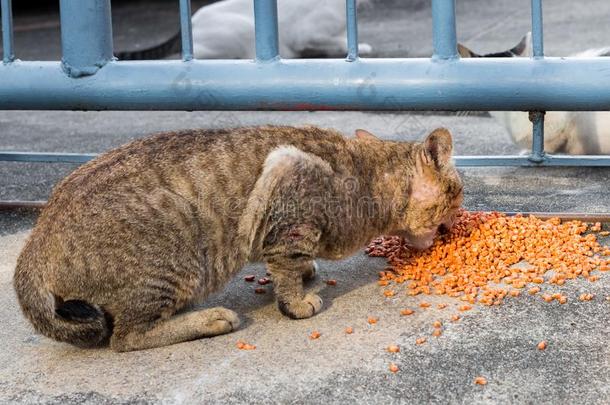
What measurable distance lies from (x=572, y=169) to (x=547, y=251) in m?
1.53

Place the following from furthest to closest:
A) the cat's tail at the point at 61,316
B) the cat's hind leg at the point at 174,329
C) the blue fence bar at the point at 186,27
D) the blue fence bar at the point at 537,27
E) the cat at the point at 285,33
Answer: the cat at the point at 285,33, the blue fence bar at the point at 186,27, the blue fence bar at the point at 537,27, the cat's hind leg at the point at 174,329, the cat's tail at the point at 61,316

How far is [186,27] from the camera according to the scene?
4.42 metres

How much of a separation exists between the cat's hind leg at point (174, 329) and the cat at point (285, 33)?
5.15m

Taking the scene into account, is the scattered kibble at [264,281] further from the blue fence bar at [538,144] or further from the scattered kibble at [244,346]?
the blue fence bar at [538,144]

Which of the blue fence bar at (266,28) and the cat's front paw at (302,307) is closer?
the cat's front paw at (302,307)

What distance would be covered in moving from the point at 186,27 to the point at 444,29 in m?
1.22

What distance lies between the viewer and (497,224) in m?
4.25

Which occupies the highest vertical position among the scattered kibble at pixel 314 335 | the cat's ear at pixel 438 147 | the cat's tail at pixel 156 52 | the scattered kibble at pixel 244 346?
the cat's tail at pixel 156 52

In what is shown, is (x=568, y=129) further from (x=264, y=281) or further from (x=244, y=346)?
(x=244, y=346)

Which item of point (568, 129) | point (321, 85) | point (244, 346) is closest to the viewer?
point (244, 346)

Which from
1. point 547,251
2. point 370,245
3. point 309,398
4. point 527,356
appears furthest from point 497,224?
point 309,398

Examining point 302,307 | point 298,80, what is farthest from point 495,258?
point 298,80

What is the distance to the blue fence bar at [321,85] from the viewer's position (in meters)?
4.25

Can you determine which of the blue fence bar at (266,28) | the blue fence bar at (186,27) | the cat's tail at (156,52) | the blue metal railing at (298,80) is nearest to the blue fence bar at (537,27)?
the blue metal railing at (298,80)
